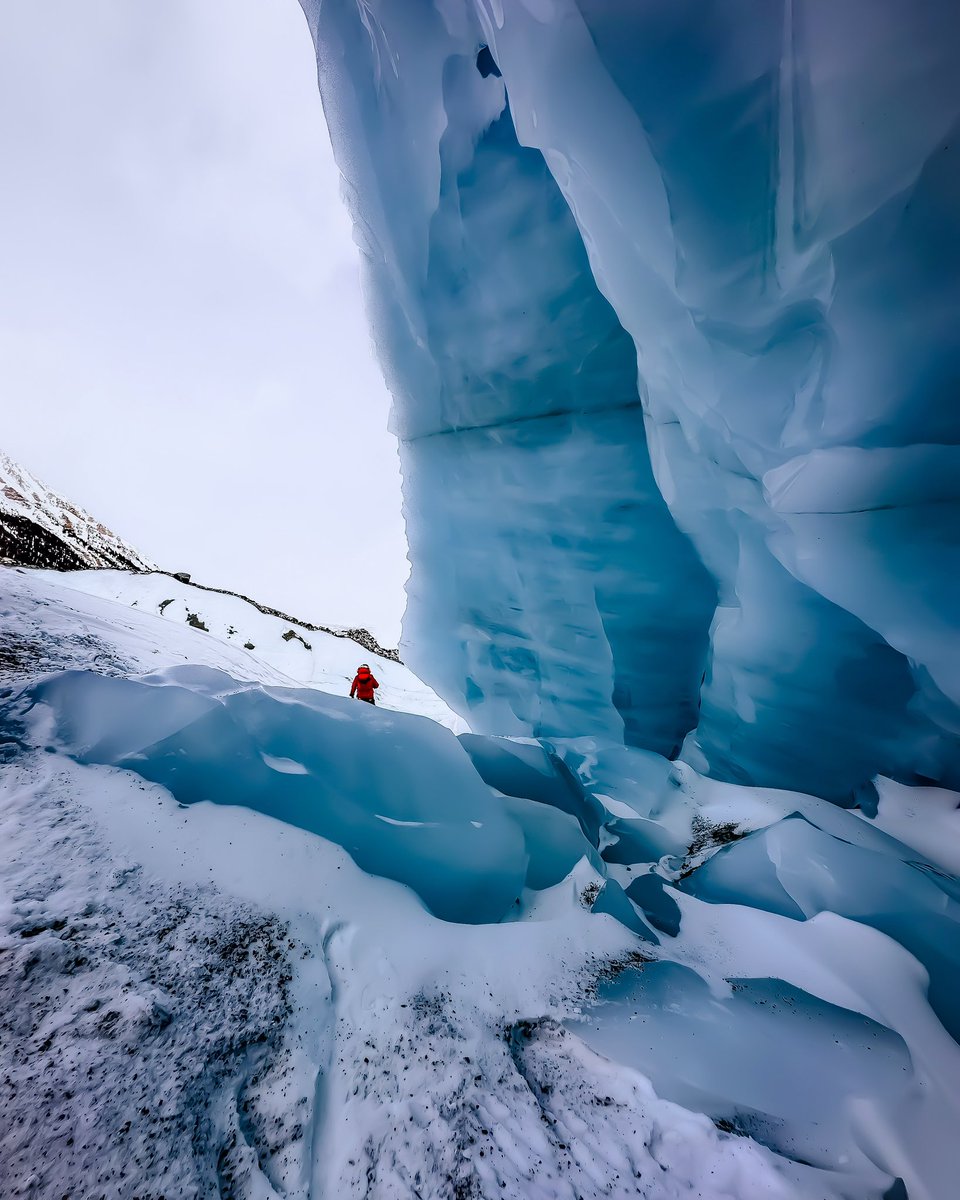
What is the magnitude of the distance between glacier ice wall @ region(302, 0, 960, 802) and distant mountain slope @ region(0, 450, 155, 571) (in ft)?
40.0

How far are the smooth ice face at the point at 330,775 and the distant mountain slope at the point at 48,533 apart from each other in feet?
38.3

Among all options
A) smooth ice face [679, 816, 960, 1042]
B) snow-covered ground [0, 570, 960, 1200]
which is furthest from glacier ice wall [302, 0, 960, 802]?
snow-covered ground [0, 570, 960, 1200]

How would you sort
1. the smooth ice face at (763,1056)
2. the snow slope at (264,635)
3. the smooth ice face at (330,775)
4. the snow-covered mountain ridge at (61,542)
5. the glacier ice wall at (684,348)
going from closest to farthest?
the smooth ice face at (763,1056) → the glacier ice wall at (684,348) → the smooth ice face at (330,775) → the snow slope at (264,635) → the snow-covered mountain ridge at (61,542)

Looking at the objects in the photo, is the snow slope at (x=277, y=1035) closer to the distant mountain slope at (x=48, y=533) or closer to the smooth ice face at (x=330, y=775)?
the smooth ice face at (x=330, y=775)

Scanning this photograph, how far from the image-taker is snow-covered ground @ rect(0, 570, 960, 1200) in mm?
1068

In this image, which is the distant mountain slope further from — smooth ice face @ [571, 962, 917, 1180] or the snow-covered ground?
smooth ice face @ [571, 962, 917, 1180]

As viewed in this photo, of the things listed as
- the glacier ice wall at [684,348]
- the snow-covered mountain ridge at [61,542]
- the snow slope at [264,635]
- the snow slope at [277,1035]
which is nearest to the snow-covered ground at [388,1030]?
the snow slope at [277,1035]

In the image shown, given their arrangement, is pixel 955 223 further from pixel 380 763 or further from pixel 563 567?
pixel 380 763

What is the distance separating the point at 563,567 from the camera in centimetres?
393

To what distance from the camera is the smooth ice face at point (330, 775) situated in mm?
2113

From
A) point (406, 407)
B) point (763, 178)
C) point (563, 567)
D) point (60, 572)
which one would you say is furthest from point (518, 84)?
point (60, 572)

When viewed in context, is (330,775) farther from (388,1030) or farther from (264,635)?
(264,635)

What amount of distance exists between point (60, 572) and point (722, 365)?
14944mm

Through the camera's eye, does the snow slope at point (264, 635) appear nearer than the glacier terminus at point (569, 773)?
No
